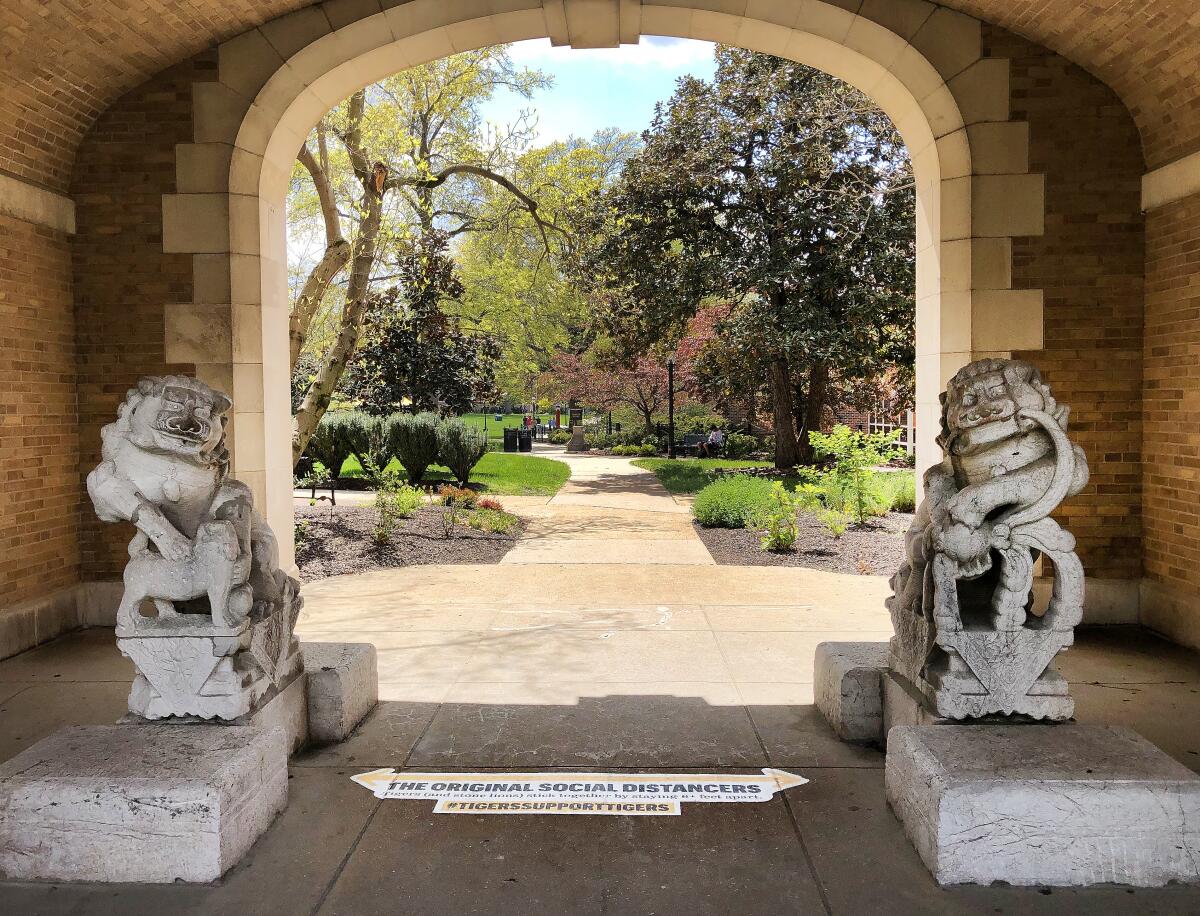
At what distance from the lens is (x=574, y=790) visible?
12.2ft

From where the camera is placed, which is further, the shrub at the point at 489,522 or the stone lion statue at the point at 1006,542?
the shrub at the point at 489,522

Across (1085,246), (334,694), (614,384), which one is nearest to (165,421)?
(334,694)

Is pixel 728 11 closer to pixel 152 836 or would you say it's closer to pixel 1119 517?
pixel 1119 517

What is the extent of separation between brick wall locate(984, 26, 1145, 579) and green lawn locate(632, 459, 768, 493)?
10.3m

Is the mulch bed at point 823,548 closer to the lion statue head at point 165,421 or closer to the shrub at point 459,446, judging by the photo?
the shrub at point 459,446

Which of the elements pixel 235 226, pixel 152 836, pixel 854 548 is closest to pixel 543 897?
pixel 152 836

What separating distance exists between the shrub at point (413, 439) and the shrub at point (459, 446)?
6.0 inches

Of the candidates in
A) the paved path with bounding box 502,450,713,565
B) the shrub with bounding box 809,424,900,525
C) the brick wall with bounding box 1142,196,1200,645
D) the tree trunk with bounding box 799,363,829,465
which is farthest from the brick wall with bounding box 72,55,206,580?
the tree trunk with bounding box 799,363,829,465

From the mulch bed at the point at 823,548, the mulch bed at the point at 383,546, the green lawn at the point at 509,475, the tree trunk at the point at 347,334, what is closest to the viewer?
the mulch bed at the point at 823,548

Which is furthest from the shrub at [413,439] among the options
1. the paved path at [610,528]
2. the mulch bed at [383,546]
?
the mulch bed at [383,546]

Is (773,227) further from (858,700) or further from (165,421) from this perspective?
(165,421)

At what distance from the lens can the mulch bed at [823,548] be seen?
952 cm

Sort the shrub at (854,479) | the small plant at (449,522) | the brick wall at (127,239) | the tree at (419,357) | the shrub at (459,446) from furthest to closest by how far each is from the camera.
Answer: the tree at (419,357), the shrub at (459,446), the shrub at (854,479), the small plant at (449,522), the brick wall at (127,239)

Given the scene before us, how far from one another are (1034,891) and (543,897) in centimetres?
169
